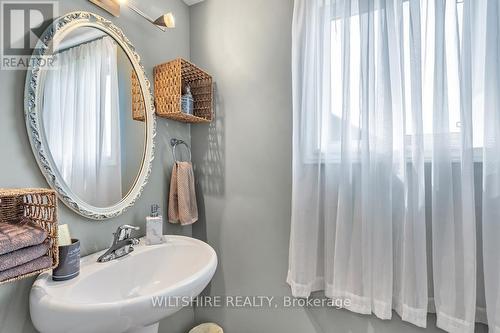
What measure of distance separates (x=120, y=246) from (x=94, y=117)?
55 centimetres

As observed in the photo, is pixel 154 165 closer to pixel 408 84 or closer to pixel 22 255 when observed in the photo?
pixel 22 255

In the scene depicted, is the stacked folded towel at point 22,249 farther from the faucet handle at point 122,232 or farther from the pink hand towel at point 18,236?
the faucet handle at point 122,232

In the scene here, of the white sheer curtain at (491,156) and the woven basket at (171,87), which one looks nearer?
the white sheer curtain at (491,156)

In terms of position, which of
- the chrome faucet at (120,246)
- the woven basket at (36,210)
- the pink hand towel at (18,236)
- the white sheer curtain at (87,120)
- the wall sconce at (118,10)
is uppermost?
the wall sconce at (118,10)

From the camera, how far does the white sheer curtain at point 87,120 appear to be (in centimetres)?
89

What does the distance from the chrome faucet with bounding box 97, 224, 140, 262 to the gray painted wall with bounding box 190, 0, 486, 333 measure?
1.84 feet

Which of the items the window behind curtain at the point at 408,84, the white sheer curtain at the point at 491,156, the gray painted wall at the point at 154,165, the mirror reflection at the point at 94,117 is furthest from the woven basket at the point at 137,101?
the white sheer curtain at the point at 491,156

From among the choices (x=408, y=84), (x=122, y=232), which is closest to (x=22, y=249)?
→ (x=122, y=232)

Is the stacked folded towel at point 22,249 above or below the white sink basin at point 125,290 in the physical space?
above

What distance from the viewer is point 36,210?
0.75m

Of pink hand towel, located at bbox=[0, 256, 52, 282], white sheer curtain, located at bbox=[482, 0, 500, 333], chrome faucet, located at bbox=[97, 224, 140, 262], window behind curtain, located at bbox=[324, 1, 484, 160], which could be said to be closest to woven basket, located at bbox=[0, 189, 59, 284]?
pink hand towel, located at bbox=[0, 256, 52, 282]

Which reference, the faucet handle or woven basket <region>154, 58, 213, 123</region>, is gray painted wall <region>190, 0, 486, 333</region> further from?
the faucet handle

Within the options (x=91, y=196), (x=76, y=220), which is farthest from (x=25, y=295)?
(x=91, y=196)

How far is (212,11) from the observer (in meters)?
1.51
